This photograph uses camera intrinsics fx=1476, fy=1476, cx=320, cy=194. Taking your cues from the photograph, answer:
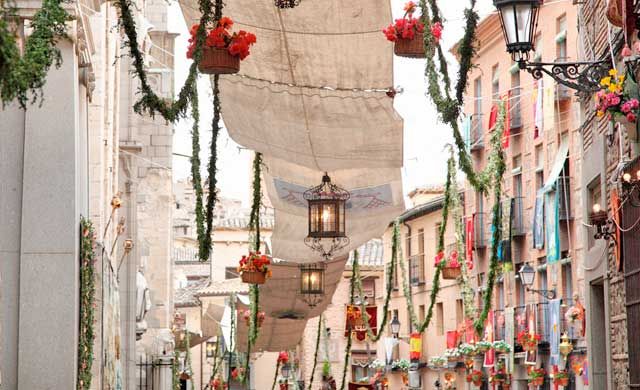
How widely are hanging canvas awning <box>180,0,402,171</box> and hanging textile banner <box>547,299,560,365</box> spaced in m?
17.8

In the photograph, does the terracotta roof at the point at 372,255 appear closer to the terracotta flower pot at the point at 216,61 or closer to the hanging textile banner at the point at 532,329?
the hanging textile banner at the point at 532,329

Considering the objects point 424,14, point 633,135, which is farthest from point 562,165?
point 424,14

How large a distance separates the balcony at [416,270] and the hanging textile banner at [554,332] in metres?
19.7

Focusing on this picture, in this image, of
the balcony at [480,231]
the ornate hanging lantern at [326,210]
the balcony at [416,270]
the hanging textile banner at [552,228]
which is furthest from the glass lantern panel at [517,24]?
the balcony at [416,270]

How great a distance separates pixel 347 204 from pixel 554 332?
51.3ft

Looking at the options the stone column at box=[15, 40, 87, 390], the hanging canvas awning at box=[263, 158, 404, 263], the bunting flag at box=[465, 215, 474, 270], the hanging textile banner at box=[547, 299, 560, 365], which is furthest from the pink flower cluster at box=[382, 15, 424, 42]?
the bunting flag at box=[465, 215, 474, 270]

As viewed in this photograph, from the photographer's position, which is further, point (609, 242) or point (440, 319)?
point (440, 319)

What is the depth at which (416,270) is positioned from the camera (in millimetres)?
57562

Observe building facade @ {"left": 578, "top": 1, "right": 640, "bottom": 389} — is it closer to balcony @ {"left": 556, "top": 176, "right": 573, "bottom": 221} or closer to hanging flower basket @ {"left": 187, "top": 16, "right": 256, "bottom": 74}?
hanging flower basket @ {"left": 187, "top": 16, "right": 256, "bottom": 74}

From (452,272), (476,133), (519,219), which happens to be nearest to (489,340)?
(519,219)

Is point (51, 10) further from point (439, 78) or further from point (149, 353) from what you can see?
point (149, 353)

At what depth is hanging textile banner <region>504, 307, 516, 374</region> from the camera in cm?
4055

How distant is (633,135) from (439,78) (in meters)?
5.63

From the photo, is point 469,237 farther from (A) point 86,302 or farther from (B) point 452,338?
(A) point 86,302
